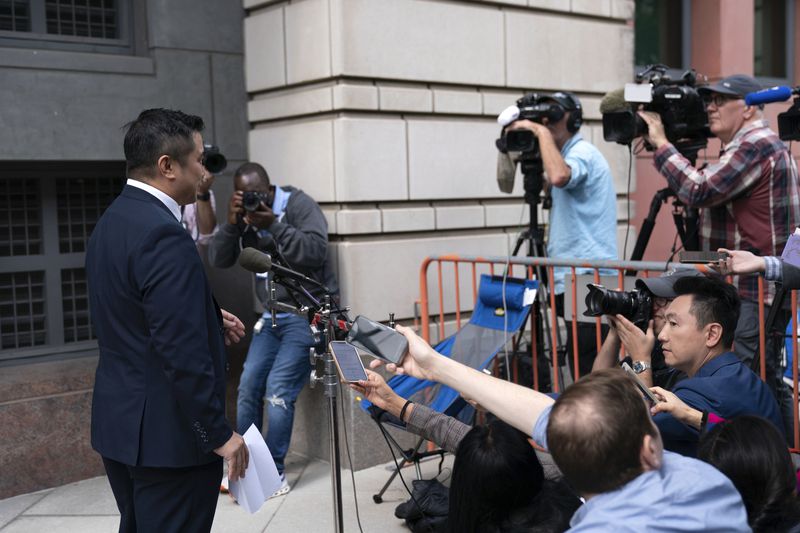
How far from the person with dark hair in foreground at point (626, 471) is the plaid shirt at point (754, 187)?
2667mm

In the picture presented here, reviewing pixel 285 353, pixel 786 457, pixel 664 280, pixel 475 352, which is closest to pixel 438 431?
pixel 664 280

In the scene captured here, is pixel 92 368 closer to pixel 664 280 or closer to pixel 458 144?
pixel 458 144

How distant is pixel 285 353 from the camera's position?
5.44 m

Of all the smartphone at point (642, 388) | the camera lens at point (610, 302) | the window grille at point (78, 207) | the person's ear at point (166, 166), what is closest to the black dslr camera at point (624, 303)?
the camera lens at point (610, 302)

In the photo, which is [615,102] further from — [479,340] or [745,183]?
[479,340]

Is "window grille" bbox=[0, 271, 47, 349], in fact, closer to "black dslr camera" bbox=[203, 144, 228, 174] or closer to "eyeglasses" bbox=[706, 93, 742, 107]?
"black dslr camera" bbox=[203, 144, 228, 174]

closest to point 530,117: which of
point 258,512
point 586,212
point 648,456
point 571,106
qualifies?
point 571,106

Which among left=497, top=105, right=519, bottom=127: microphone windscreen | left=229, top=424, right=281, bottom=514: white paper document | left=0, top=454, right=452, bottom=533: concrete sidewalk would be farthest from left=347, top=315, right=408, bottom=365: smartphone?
left=497, top=105, right=519, bottom=127: microphone windscreen

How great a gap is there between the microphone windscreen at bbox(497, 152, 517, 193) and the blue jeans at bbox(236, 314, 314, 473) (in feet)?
5.21

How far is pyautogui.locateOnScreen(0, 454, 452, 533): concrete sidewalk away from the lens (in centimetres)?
485

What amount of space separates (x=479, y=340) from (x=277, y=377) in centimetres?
121

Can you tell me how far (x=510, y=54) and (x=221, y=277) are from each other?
2579 mm

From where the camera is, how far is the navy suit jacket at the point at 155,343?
294cm

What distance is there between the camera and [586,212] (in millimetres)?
5395
